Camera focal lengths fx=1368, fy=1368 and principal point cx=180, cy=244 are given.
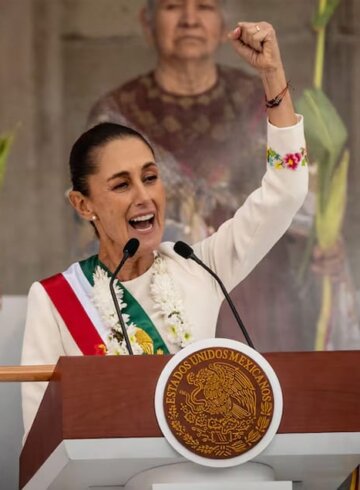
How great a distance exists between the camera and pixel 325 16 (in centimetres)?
510

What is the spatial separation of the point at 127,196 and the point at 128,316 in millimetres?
329

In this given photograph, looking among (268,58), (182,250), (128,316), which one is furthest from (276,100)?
(128,316)

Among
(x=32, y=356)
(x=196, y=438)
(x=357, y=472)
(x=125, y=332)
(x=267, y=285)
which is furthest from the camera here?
(x=267, y=285)

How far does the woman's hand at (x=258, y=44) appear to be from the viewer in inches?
125

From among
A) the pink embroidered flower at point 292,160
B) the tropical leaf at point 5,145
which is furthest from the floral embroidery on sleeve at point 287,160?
the tropical leaf at point 5,145

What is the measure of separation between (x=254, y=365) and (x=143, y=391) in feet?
0.72

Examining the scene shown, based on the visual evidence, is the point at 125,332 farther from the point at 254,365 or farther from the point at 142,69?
the point at 142,69

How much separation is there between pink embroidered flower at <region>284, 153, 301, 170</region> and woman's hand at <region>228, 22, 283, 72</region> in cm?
21

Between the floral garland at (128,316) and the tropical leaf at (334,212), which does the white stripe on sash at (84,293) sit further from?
the tropical leaf at (334,212)

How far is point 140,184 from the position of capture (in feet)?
11.5

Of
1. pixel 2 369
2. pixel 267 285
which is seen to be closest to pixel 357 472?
pixel 2 369

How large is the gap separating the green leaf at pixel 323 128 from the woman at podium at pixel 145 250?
5.03 ft

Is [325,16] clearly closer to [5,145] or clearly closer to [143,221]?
[5,145]

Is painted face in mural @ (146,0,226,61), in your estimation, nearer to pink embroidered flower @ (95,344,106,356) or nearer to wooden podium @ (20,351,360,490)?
pink embroidered flower @ (95,344,106,356)
